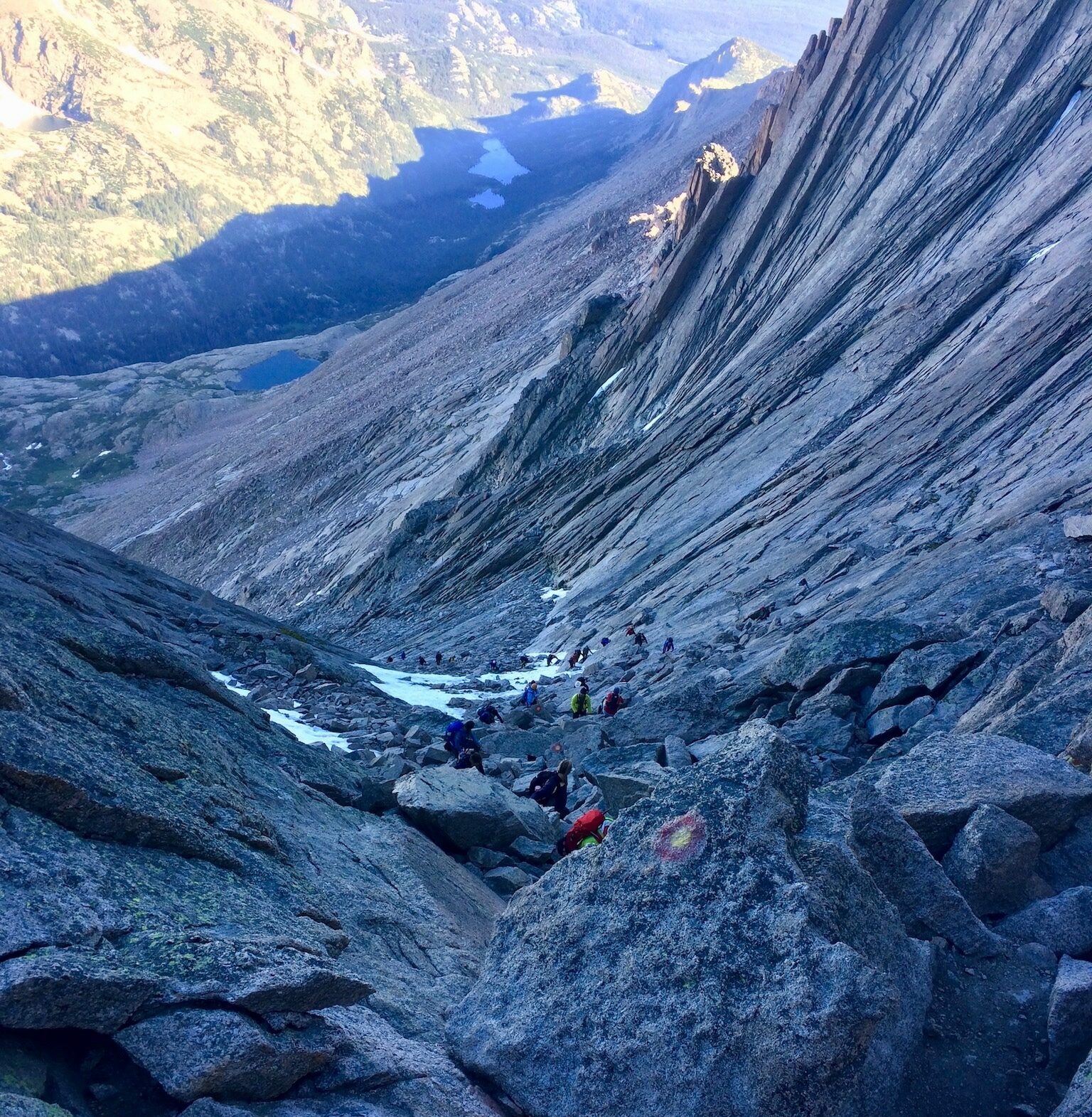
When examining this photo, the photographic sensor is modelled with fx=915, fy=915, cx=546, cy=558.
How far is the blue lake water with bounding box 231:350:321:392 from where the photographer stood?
168m

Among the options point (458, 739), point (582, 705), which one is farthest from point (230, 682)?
point (582, 705)

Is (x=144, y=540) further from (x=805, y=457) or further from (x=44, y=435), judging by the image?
(x=44, y=435)

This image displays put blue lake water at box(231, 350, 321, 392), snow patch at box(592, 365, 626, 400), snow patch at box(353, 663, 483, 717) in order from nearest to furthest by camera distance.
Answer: snow patch at box(353, 663, 483, 717), snow patch at box(592, 365, 626, 400), blue lake water at box(231, 350, 321, 392)

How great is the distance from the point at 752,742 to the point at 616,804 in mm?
4071

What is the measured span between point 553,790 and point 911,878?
22.4ft

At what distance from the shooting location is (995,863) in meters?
7.25

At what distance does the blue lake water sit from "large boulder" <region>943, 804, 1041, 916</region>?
166482 mm

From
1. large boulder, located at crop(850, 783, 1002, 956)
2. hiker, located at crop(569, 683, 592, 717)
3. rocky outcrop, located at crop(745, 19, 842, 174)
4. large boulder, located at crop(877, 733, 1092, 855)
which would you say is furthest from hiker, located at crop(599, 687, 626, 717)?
rocky outcrop, located at crop(745, 19, 842, 174)

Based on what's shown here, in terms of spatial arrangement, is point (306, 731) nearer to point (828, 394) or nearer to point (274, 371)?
point (828, 394)

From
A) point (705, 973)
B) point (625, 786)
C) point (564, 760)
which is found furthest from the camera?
point (564, 760)

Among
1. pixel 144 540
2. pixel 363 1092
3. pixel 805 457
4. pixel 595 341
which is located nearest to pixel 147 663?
pixel 363 1092

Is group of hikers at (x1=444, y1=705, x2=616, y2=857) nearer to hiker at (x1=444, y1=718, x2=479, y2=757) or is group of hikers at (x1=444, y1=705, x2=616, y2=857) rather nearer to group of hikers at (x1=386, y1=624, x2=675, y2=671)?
hiker at (x1=444, y1=718, x2=479, y2=757)

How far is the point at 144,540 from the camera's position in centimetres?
7462

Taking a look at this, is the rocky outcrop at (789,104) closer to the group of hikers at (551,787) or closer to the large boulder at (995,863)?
the group of hikers at (551,787)
